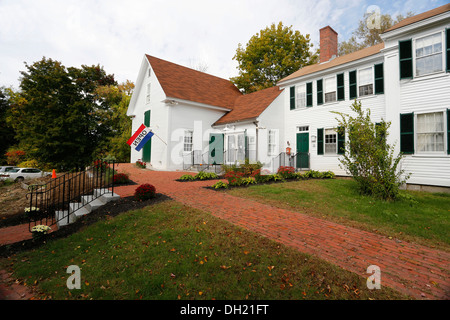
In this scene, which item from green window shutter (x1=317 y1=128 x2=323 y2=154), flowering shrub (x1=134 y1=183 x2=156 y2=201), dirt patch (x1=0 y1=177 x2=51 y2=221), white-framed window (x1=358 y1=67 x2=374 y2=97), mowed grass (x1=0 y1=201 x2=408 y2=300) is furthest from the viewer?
green window shutter (x1=317 y1=128 x2=323 y2=154)

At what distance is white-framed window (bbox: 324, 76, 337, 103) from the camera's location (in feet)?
42.3

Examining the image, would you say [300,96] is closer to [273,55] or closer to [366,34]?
[273,55]

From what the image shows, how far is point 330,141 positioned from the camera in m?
12.9

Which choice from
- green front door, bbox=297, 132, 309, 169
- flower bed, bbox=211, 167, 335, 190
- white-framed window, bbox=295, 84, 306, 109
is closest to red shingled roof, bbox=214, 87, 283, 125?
white-framed window, bbox=295, 84, 306, 109

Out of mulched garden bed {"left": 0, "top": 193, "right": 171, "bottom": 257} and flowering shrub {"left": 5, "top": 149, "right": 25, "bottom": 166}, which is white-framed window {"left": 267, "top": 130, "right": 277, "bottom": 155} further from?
flowering shrub {"left": 5, "top": 149, "right": 25, "bottom": 166}

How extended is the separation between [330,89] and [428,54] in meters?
4.53

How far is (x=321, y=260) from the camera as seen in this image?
329 cm

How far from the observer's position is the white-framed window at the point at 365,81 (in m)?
11.4

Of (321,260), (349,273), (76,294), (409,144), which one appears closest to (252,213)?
(321,260)

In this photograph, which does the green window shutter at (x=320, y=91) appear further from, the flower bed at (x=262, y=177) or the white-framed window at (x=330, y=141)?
the flower bed at (x=262, y=177)

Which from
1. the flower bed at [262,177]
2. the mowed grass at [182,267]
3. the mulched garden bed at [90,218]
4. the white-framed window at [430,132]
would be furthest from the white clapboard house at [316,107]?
the mowed grass at [182,267]

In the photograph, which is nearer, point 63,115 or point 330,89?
point 63,115

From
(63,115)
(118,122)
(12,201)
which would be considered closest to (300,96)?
(118,122)

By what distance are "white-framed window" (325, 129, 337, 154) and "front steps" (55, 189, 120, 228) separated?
A: 11525 mm
